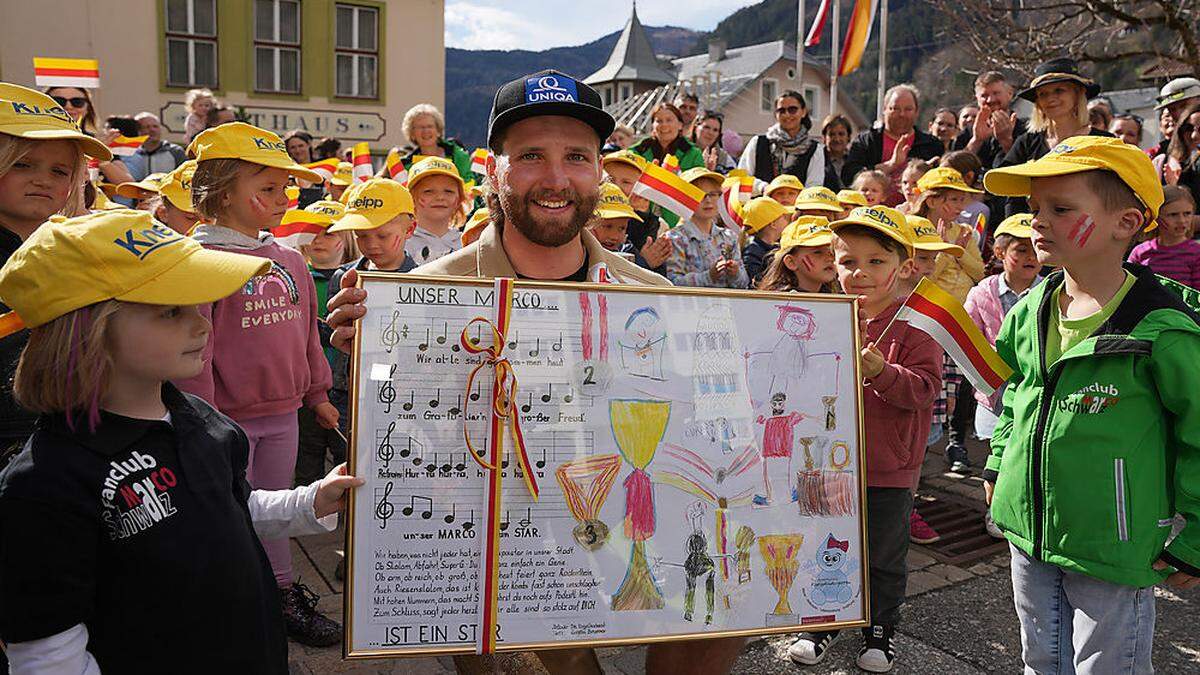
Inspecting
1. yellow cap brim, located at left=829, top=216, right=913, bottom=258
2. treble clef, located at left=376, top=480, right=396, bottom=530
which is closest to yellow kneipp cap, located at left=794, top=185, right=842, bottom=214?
yellow cap brim, located at left=829, top=216, right=913, bottom=258

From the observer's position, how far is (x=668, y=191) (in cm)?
570

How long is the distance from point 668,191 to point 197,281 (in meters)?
4.12

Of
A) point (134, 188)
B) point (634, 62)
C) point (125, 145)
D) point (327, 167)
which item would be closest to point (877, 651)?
point (134, 188)

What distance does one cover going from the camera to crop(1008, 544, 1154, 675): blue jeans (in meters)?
2.59

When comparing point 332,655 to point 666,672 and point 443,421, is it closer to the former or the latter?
point 666,672

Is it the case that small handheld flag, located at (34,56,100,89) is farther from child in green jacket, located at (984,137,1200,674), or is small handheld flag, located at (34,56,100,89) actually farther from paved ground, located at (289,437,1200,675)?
child in green jacket, located at (984,137,1200,674)

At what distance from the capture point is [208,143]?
141 inches

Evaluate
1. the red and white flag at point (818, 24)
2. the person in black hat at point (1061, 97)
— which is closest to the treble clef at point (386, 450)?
Answer: the person in black hat at point (1061, 97)

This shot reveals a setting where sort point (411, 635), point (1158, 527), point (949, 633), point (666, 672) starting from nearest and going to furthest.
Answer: point (411, 635) → point (666, 672) → point (1158, 527) → point (949, 633)

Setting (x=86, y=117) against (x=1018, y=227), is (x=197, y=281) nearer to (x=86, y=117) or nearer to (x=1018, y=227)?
(x=1018, y=227)

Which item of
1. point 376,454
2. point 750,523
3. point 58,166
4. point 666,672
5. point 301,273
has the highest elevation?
point 58,166

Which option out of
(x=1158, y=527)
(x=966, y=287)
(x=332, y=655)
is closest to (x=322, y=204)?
(x=332, y=655)

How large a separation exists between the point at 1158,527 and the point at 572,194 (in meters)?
2.01

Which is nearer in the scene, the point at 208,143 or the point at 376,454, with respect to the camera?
the point at 376,454
